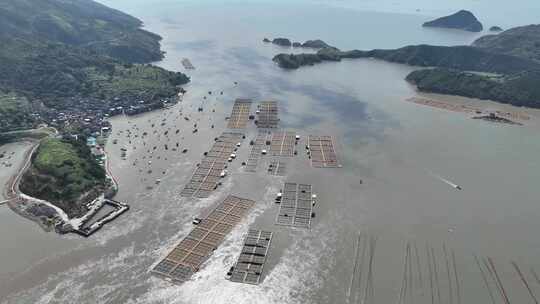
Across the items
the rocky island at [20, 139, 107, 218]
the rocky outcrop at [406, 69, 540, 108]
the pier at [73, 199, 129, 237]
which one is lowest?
the pier at [73, 199, 129, 237]

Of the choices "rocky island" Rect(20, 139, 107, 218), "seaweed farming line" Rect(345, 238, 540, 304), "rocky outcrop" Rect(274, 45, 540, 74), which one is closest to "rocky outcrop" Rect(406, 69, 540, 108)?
"rocky outcrop" Rect(274, 45, 540, 74)

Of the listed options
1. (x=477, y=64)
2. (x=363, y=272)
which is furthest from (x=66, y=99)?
(x=477, y=64)

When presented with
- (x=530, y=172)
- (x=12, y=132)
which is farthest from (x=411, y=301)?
(x=12, y=132)

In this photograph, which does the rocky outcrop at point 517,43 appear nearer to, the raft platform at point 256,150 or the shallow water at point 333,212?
the shallow water at point 333,212

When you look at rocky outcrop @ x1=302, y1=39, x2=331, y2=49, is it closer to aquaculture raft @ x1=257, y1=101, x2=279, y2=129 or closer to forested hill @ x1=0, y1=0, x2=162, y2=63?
forested hill @ x1=0, y1=0, x2=162, y2=63

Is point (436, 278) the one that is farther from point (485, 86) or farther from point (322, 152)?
point (485, 86)
